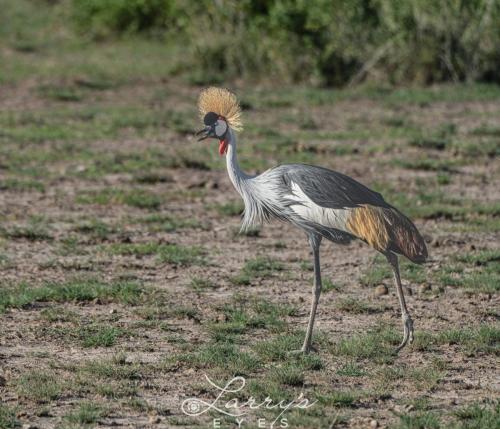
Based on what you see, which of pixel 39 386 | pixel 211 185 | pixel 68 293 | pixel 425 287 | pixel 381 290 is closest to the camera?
pixel 39 386

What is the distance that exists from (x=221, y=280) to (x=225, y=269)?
0.33 meters

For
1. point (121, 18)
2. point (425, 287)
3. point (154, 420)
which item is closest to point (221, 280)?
point (425, 287)

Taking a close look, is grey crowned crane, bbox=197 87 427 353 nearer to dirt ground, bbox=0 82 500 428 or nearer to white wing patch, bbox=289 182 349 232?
white wing patch, bbox=289 182 349 232

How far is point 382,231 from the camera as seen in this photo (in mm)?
6570

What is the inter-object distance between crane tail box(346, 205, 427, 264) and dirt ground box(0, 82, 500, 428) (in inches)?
24.1

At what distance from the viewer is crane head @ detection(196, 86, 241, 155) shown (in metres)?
6.73

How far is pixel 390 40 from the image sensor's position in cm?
1697

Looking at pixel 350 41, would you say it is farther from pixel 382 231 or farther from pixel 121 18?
pixel 382 231

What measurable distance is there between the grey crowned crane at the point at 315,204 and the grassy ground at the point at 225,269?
0.53m

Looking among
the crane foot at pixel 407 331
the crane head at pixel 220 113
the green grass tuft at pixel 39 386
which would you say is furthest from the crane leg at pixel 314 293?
the green grass tuft at pixel 39 386

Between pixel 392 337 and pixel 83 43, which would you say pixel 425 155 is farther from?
pixel 83 43

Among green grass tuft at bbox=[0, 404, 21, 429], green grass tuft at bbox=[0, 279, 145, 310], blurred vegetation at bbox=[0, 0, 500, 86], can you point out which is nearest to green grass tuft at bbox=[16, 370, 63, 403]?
green grass tuft at bbox=[0, 404, 21, 429]

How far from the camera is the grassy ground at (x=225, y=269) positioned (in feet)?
19.8

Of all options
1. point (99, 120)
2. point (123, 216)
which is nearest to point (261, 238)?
point (123, 216)
